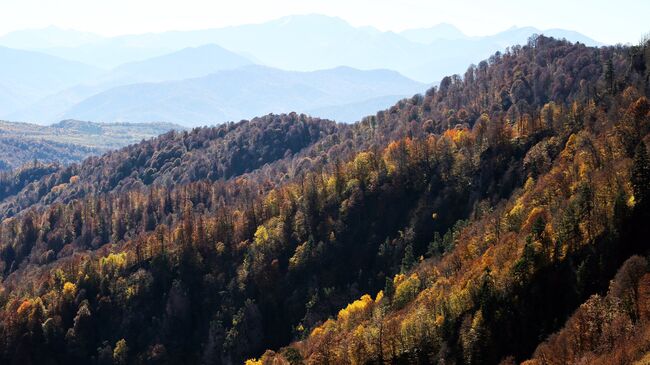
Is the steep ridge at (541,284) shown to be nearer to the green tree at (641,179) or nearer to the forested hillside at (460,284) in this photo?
the green tree at (641,179)

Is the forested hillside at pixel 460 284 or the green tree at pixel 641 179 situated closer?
the forested hillside at pixel 460 284

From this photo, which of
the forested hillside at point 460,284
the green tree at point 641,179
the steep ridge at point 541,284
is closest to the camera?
the steep ridge at point 541,284

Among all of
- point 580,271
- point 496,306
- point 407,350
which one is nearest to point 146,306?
point 407,350

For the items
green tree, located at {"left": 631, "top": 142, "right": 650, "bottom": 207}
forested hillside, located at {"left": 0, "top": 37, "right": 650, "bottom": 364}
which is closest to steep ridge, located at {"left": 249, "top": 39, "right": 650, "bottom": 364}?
green tree, located at {"left": 631, "top": 142, "right": 650, "bottom": 207}

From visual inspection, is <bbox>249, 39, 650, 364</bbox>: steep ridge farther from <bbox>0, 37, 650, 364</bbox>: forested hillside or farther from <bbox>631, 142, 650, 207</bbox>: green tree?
<bbox>0, 37, 650, 364</bbox>: forested hillside

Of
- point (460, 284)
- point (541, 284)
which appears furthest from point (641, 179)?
point (460, 284)

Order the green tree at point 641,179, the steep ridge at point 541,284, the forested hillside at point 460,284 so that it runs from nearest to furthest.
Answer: the steep ridge at point 541,284
the forested hillside at point 460,284
the green tree at point 641,179

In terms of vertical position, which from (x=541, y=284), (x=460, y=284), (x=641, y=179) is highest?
(x=641, y=179)

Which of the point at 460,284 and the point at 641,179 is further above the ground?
the point at 641,179

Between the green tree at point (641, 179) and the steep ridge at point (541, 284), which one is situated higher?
the green tree at point (641, 179)

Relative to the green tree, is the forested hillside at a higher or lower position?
lower

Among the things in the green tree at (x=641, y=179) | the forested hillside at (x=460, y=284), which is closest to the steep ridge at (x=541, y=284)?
the green tree at (x=641, y=179)

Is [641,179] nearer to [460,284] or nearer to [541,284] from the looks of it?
[541,284]

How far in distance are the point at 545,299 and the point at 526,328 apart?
631 centimetres
